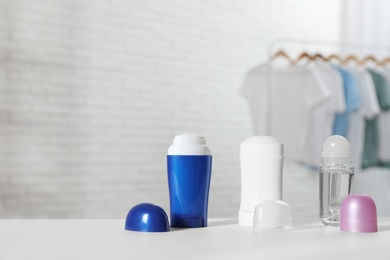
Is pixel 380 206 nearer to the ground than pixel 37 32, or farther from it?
nearer to the ground

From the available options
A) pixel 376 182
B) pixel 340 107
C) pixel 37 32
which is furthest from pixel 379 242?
pixel 376 182

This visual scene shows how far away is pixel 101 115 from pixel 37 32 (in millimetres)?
651

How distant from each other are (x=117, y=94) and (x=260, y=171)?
314 centimetres

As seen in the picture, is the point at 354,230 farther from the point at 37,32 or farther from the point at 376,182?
the point at 376,182

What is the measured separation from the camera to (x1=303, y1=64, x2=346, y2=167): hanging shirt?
376 cm

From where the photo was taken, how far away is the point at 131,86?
4367 millimetres

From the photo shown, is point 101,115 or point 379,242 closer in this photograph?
point 379,242

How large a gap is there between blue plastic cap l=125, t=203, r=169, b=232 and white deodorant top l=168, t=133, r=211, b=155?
0.40ft

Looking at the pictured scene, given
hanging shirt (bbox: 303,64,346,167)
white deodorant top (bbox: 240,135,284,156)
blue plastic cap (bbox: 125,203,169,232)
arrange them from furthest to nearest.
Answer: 1. hanging shirt (bbox: 303,64,346,167)
2. white deodorant top (bbox: 240,135,284,156)
3. blue plastic cap (bbox: 125,203,169,232)

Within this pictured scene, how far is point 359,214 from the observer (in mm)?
1158

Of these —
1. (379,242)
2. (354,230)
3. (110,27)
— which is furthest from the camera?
(110,27)

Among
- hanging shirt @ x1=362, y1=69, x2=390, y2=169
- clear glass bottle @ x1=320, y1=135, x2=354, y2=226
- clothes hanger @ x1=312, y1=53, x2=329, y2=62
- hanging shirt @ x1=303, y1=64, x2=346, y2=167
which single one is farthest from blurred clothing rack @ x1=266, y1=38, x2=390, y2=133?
clear glass bottle @ x1=320, y1=135, x2=354, y2=226

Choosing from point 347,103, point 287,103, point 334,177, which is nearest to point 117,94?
point 287,103

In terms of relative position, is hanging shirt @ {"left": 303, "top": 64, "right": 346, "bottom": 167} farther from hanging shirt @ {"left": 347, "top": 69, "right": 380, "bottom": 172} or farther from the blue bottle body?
the blue bottle body
